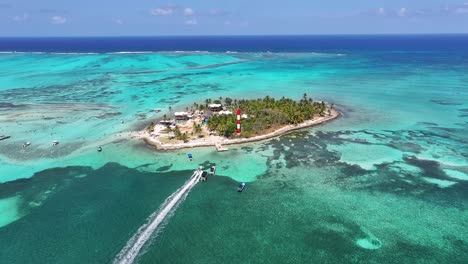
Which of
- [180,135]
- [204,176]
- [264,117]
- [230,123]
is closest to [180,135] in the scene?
[180,135]

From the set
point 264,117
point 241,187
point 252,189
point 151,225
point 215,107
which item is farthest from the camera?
point 215,107

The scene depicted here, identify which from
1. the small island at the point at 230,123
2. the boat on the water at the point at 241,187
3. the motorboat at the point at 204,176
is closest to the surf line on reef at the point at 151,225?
the motorboat at the point at 204,176

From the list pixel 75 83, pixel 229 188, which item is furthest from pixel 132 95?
pixel 229 188

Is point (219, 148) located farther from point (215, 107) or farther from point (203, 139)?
point (215, 107)

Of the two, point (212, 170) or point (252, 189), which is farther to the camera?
point (212, 170)

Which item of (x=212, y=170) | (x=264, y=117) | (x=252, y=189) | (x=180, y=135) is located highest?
(x=264, y=117)

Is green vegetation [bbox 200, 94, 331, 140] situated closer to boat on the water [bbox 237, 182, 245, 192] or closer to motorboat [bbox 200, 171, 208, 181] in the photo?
motorboat [bbox 200, 171, 208, 181]

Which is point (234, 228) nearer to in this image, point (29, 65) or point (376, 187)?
point (376, 187)

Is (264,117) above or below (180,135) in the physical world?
above
